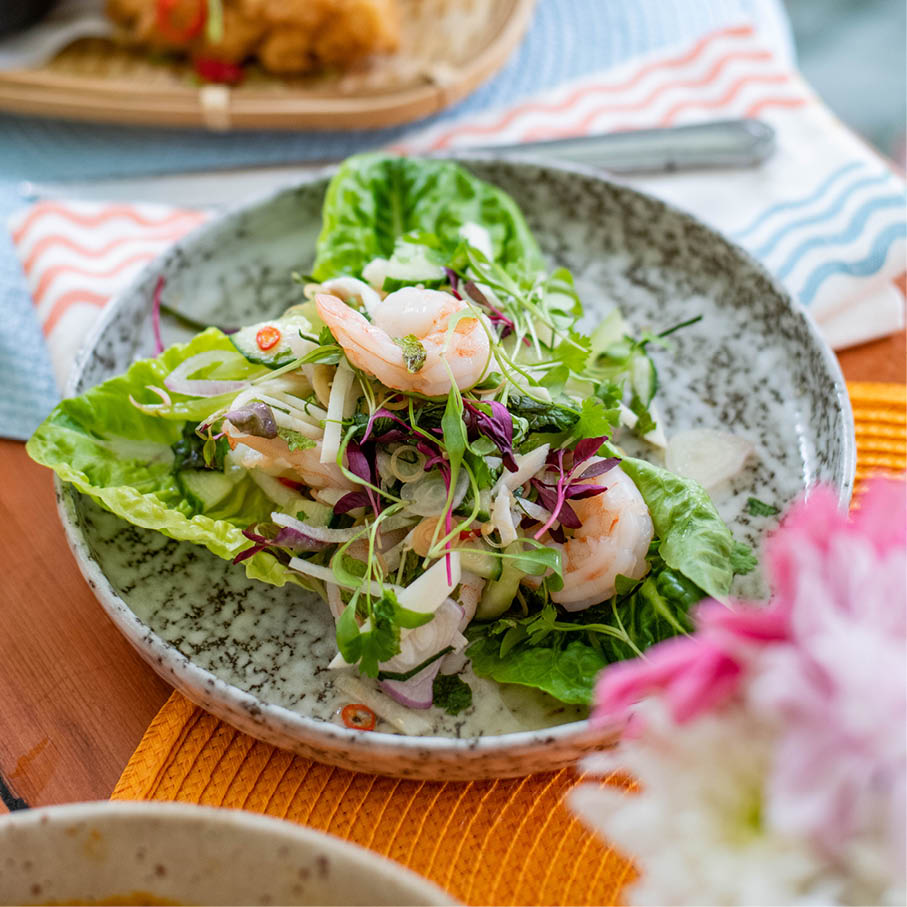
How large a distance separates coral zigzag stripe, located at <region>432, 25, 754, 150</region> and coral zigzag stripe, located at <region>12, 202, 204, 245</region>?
2.79 feet

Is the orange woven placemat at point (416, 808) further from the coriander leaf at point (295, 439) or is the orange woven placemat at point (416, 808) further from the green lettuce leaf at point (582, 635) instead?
the coriander leaf at point (295, 439)

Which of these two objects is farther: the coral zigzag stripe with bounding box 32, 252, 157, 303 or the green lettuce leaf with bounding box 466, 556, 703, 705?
the coral zigzag stripe with bounding box 32, 252, 157, 303

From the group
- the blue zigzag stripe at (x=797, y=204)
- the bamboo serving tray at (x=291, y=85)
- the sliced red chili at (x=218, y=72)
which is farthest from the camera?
the sliced red chili at (x=218, y=72)

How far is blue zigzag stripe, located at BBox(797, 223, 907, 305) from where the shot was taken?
239 centimetres

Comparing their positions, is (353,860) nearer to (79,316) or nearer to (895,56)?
(79,316)

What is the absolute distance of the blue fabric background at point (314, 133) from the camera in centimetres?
276

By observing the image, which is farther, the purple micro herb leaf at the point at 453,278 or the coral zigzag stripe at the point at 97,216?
the coral zigzag stripe at the point at 97,216

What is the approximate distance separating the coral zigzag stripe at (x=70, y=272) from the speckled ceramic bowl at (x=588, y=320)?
0.27 metres

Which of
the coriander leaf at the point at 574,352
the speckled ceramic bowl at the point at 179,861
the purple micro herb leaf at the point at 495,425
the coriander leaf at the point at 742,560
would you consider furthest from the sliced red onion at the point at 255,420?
the coriander leaf at the point at 742,560

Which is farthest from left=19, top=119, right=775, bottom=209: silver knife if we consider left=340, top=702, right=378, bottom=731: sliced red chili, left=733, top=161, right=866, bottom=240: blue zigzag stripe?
left=340, top=702, right=378, bottom=731: sliced red chili

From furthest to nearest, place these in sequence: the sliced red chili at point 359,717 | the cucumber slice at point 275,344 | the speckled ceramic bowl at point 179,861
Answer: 1. the cucumber slice at point 275,344
2. the sliced red chili at point 359,717
3. the speckled ceramic bowl at point 179,861

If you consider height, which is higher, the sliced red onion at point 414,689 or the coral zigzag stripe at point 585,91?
the coral zigzag stripe at point 585,91

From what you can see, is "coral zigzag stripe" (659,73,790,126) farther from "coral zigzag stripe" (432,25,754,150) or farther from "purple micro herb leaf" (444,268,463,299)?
"purple micro herb leaf" (444,268,463,299)

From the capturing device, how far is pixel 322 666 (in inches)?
69.4
